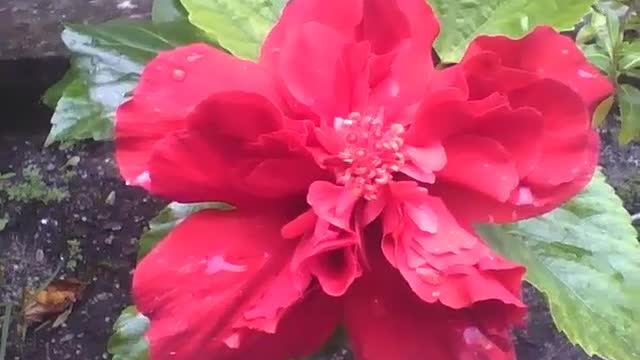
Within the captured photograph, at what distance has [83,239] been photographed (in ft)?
4.91

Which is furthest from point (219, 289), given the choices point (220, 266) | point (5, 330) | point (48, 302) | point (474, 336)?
point (48, 302)

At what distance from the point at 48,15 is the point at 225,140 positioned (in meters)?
1.18

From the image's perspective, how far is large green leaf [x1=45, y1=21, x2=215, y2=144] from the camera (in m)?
0.68

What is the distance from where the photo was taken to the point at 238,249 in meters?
0.50

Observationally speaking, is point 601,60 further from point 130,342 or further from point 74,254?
point 74,254

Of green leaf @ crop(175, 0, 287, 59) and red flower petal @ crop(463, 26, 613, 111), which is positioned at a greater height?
red flower petal @ crop(463, 26, 613, 111)

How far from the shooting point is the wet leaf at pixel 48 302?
1.43 m

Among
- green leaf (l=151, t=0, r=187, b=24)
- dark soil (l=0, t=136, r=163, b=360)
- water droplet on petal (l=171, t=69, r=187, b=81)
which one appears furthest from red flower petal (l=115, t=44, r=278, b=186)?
dark soil (l=0, t=136, r=163, b=360)

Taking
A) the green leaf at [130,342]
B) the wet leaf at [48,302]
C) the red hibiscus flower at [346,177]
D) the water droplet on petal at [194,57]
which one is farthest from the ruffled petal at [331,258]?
the wet leaf at [48,302]

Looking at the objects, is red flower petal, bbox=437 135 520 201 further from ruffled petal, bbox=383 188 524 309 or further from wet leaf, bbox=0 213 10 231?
wet leaf, bbox=0 213 10 231

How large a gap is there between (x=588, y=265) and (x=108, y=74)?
12.0 inches

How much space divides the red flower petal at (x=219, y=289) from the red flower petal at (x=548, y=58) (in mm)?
126

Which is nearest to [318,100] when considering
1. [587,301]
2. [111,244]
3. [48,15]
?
[587,301]

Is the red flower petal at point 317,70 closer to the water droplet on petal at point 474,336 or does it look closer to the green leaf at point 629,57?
the water droplet on petal at point 474,336
